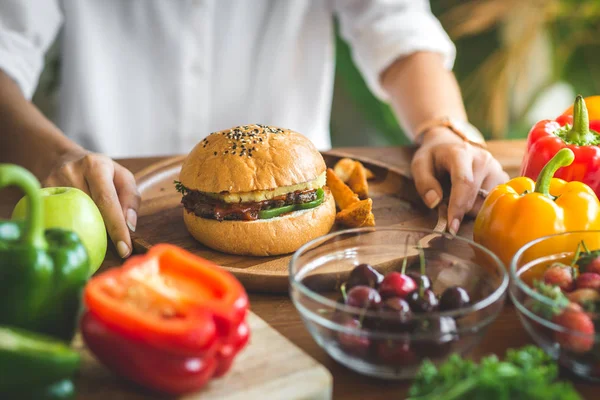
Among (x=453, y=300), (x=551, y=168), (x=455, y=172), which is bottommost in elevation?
(x=455, y=172)

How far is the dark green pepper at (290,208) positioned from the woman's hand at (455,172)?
37 centimetres

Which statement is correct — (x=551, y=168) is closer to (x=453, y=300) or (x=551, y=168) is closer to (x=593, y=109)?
(x=453, y=300)

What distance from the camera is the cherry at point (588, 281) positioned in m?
1.16

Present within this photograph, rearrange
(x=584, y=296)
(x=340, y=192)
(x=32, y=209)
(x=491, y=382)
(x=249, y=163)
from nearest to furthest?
(x=491, y=382), (x=32, y=209), (x=584, y=296), (x=249, y=163), (x=340, y=192)

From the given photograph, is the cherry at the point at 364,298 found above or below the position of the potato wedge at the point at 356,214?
above

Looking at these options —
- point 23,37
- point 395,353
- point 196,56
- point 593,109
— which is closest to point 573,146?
point 593,109

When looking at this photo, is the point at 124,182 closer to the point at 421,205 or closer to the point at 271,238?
the point at 271,238

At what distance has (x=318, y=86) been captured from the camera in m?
3.22

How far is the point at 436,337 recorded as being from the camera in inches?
42.4

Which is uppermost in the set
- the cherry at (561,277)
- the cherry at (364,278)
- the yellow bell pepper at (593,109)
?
the yellow bell pepper at (593,109)

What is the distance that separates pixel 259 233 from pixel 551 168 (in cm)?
79

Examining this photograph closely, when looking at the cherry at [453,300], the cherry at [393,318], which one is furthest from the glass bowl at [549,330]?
the cherry at [393,318]

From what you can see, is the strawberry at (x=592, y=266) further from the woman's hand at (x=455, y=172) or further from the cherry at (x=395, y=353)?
the woman's hand at (x=455, y=172)

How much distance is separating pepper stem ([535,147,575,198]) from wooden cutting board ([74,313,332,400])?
78cm
